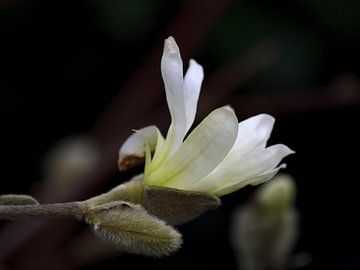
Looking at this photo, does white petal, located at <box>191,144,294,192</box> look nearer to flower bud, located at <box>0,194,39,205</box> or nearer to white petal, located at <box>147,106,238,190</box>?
white petal, located at <box>147,106,238,190</box>

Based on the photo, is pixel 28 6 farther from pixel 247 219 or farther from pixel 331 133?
pixel 247 219

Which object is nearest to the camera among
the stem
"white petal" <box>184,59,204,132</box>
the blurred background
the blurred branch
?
the stem

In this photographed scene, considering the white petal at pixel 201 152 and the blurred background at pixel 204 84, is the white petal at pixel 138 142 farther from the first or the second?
the blurred background at pixel 204 84

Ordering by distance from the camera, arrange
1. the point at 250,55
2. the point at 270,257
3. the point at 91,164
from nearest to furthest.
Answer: the point at 270,257 → the point at 91,164 → the point at 250,55

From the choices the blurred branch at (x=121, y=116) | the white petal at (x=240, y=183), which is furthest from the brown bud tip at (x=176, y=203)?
the blurred branch at (x=121, y=116)

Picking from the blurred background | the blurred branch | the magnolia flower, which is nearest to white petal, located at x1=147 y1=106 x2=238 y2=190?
the magnolia flower

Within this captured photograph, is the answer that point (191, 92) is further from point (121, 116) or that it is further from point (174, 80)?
point (121, 116)

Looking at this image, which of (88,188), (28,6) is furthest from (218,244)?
(28,6)
